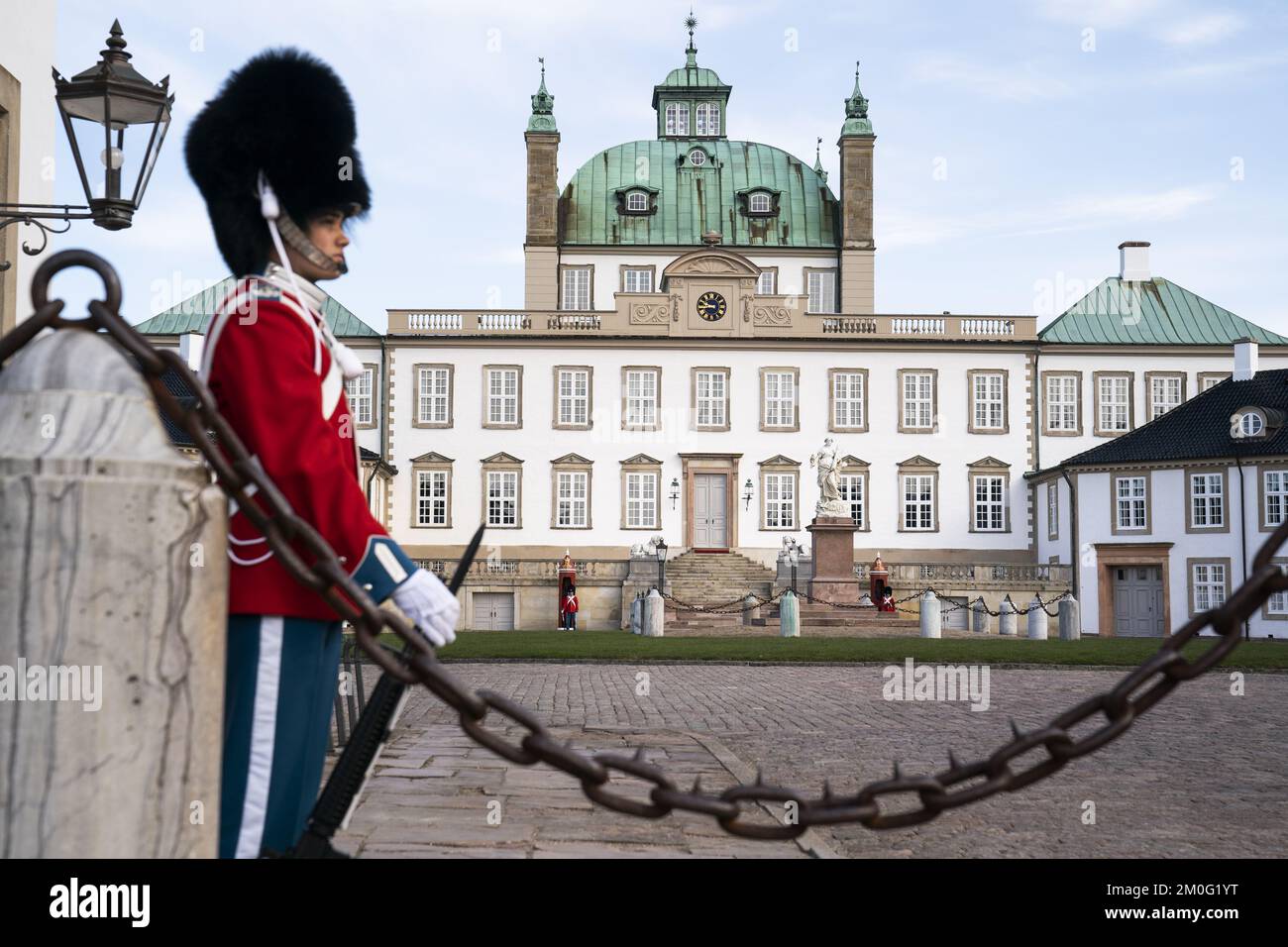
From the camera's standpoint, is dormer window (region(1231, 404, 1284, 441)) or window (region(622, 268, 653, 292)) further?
window (region(622, 268, 653, 292))

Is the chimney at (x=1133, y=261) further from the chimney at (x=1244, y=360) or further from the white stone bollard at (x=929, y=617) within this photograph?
the white stone bollard at (x=929, y=617)

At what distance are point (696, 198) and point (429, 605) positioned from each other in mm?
52515

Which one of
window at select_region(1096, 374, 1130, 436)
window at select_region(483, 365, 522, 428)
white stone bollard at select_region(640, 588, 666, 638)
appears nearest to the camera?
white stone bollard at select_region(640, 588, 666, 638)

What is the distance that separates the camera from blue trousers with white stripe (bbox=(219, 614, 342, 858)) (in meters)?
3.03

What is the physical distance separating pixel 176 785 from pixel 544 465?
4419 centimetres

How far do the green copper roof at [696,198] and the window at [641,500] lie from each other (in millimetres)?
10797

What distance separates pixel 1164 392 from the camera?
47938 millimetres

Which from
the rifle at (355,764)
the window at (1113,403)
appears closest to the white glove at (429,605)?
the rifle at (355,764)

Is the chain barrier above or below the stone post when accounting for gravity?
above

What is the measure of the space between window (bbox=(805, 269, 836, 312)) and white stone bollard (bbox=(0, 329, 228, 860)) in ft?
168

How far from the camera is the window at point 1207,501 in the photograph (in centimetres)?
3922

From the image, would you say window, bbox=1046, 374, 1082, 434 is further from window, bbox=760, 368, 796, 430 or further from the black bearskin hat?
the black bearskin hat

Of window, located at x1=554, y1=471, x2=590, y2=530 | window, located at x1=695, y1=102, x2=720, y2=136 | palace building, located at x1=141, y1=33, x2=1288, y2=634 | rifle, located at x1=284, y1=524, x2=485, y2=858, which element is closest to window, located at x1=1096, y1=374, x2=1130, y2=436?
palace building, located at x1=141, y1=33, x2=1288, y2=634
